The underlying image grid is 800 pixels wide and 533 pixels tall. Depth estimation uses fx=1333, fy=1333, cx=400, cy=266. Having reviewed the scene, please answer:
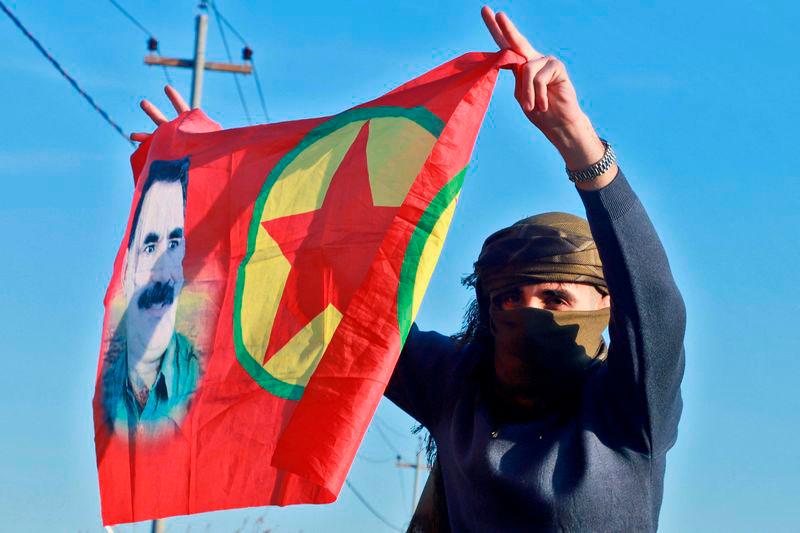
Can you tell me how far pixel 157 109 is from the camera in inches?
199

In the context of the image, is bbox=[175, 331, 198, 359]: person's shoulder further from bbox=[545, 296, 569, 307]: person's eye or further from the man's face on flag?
bbox=[545, 296, 569, 307]: person's eye

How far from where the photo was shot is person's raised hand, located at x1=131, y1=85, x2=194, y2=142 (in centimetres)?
501

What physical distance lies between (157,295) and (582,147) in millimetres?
1618

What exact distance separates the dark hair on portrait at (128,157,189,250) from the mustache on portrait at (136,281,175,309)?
268 mm

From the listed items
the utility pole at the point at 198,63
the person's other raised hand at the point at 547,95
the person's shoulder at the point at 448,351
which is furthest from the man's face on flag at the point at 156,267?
the utility pole at the point at 198,63

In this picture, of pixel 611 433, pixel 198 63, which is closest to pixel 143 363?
pixel 611 433

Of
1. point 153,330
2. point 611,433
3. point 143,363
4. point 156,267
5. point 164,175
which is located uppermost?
point 164,175

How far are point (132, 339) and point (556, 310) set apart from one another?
4.72 ft

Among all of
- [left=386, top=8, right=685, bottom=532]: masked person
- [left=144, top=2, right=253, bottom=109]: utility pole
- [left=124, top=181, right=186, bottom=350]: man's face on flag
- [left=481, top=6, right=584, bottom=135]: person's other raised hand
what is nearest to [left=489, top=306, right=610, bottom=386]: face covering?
[left=386, top=8, right=685, bottom=532]: masked person

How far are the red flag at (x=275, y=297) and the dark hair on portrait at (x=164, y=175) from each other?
1 centimetres

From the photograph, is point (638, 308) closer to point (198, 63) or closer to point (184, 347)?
point (184, 347)

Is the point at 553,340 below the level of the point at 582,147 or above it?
below

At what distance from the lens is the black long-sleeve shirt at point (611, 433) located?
11.3 ft

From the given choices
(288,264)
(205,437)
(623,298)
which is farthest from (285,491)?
(623,298)
